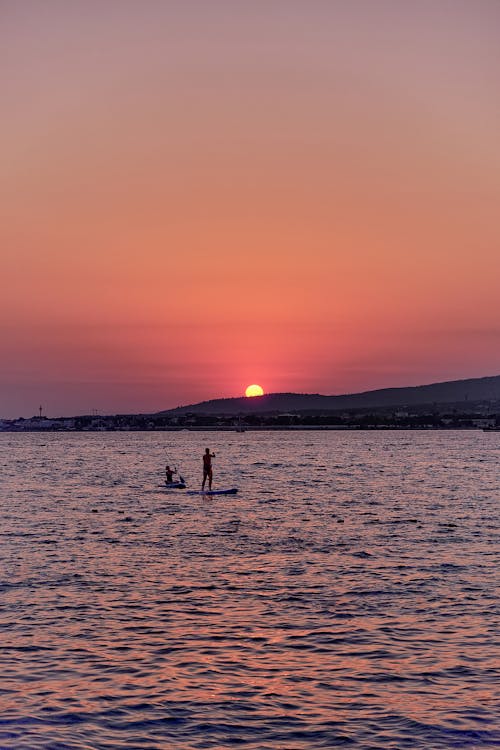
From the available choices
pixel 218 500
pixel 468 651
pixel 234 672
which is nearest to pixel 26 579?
pixel 234 672

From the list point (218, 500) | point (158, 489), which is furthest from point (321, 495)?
point (158, 489)

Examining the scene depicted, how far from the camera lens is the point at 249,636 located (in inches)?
772

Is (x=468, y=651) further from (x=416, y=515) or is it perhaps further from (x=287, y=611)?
(x=416, y=515)

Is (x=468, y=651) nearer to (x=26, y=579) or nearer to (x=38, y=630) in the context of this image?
(x=38, y=630)

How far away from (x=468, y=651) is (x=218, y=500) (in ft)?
135

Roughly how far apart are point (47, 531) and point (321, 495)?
27.5 metres

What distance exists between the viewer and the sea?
1405 cm

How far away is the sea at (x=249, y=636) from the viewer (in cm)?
1405

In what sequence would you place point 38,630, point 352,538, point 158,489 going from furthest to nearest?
point 158,489, point 352,538, point 38,630

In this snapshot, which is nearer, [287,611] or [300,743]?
[300,743]

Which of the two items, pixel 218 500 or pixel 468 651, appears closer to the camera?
pixel 468 651

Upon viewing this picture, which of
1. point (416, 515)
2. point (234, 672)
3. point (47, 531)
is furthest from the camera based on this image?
point (416, 515)

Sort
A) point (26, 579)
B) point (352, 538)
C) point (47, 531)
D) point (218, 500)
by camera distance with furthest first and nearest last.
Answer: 1. point (218, 500)
2. point (47, 531)
3. point (352, 538)
4. point (26, 579)

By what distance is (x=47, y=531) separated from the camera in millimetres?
40438
